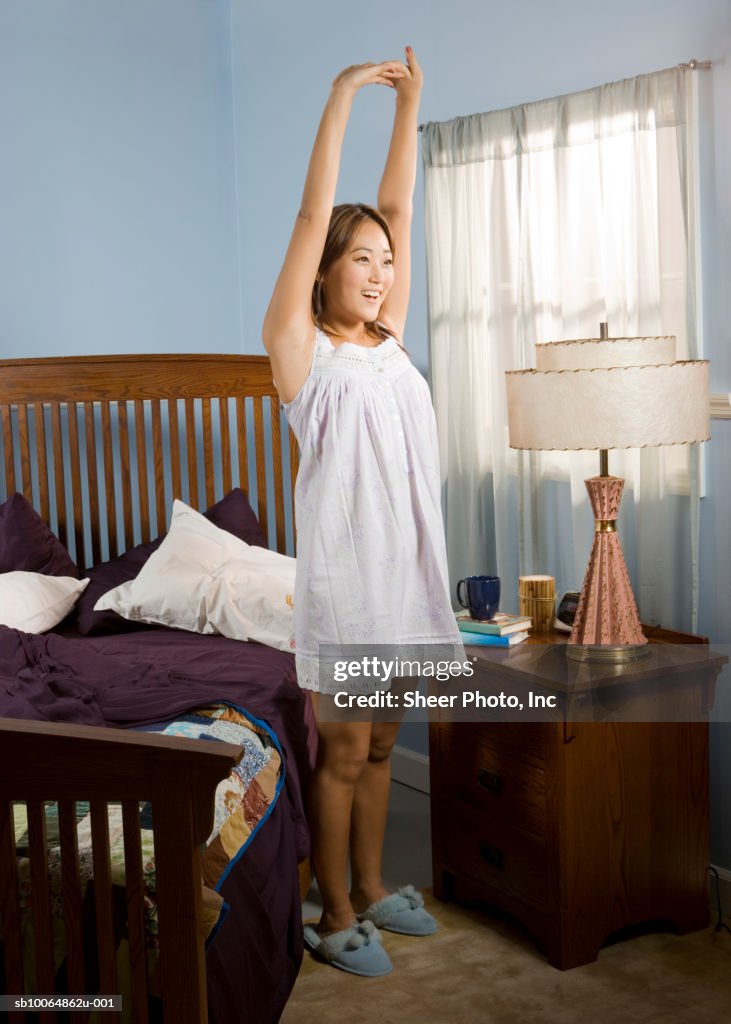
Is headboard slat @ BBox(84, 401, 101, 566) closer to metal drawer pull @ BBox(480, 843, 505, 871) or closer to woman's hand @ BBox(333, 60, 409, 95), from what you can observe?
metal drawer pull @ BBox(480, 843, 505, 871)

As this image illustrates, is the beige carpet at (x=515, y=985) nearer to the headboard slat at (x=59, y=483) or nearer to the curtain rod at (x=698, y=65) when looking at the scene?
the headboard slat at (x=59, y=483)

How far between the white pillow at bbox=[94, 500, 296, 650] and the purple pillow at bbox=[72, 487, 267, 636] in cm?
4

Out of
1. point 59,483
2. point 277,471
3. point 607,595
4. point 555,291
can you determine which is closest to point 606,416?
point 607,595

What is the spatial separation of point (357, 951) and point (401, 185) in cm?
154

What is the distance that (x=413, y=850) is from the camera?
3129 mm

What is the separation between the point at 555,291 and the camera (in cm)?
294

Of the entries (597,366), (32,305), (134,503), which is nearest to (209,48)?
(32,305)

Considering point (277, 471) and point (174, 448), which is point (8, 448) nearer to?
point (174, 448)

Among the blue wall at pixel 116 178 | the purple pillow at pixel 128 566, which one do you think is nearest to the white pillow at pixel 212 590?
the purple pillow at pixel 128 566

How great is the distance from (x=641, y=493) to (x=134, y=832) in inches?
64.8

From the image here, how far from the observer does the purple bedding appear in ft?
6.04

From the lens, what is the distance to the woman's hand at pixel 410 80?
197 cm

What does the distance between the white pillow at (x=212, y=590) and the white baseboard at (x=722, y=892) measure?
1141 millimetres

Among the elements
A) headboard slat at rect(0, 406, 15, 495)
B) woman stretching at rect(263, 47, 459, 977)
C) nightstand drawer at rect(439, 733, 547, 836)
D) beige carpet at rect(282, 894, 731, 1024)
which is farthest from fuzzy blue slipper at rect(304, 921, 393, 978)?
headboard slat at rect(0, 406, 15, 495)
